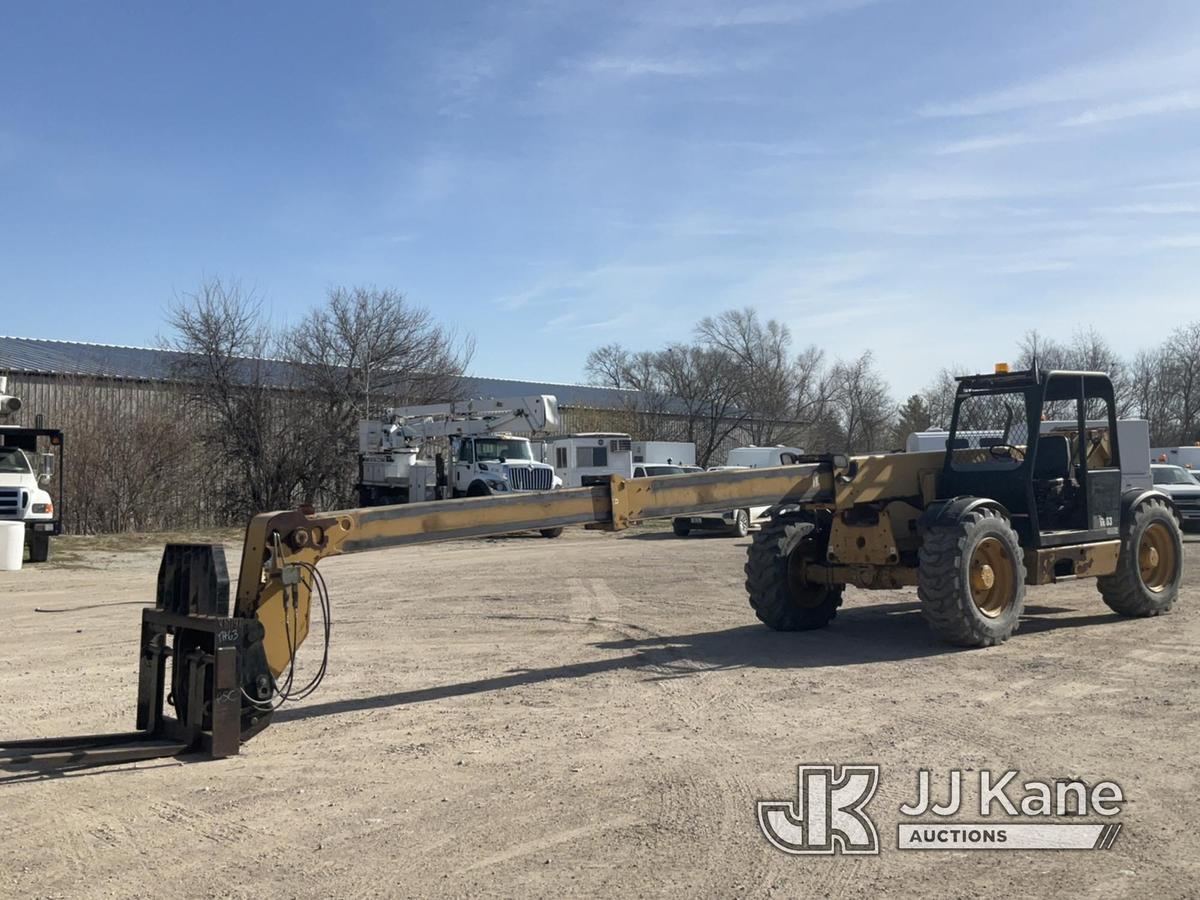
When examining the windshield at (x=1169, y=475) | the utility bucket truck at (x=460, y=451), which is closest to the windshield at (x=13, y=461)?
the utility bucket truck at (x=460, y=451)

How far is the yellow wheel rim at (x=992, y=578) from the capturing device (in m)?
10.1

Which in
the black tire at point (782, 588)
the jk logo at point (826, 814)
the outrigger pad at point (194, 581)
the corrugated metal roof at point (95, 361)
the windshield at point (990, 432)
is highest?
the corrugated metal roof at point (95, 361)

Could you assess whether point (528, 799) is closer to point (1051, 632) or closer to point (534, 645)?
point (534, 645)

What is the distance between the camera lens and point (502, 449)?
30.0m

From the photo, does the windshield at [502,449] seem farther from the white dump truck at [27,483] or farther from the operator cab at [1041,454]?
the operator cab at [1041,454]

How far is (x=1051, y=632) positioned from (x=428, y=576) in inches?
388

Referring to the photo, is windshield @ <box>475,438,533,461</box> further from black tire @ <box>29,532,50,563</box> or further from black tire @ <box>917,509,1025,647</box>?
black tire @ <box>917,509,1025,647</box>

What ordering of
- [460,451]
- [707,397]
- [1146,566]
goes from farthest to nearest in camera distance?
1. [707,397]
2. [460,451]
3. [1146,566]

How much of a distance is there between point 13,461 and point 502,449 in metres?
12.6

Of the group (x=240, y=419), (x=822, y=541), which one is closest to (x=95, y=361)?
(x=240, y=419)

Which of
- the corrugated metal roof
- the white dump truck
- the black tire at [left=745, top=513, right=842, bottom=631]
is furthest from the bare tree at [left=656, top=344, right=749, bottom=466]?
the black tire at [left=745, top=513, right=842, bottom=631]

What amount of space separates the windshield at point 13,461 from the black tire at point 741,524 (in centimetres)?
1531

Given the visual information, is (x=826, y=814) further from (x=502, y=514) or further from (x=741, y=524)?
(x=741, y=524)

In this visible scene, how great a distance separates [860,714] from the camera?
25.0 ft
